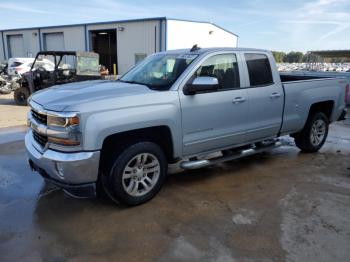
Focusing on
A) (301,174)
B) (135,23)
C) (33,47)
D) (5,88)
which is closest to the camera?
(301,174)

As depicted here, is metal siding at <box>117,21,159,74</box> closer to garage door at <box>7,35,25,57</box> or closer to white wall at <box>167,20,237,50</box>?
white wall at <box>167,20,237,50</box>

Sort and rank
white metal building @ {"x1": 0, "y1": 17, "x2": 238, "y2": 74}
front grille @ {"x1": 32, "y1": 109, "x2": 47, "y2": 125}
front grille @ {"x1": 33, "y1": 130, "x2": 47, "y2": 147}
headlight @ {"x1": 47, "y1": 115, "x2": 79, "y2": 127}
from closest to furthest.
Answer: headlight @ {"x1": 47, "y1": 115, "x2": 79, "y2": 127} → front grille @ {"x1": 32, "y1": 109, "x2": 47, "y2": 125} → front grille @ {"x1": 33, "y1": 130, "x2": 47, "y2": 147} → white metal building @ {"x1": 0, "y1": 17, "x2": 238, "y2": 74}

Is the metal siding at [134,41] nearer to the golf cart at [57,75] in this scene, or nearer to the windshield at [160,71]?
the golf cart at [57,75]

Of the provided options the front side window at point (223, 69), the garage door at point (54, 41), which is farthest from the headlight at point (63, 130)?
the garage door at point (54, 41)

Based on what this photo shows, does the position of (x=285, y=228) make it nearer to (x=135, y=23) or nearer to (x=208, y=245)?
(x=208, y=245)

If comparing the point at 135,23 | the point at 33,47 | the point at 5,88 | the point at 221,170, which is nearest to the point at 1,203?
the point at 221,170

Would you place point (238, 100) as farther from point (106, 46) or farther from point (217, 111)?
point (106, 46)

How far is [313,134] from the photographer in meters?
6.68

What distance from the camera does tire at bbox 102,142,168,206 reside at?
3.98 m

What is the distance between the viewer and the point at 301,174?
5.57m

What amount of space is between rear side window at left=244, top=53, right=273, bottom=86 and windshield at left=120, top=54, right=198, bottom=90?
40.6 inches

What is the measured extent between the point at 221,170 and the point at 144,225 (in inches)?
87.2

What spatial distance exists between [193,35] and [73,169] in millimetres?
26927

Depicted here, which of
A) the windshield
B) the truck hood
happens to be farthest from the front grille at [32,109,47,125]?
the windshield
